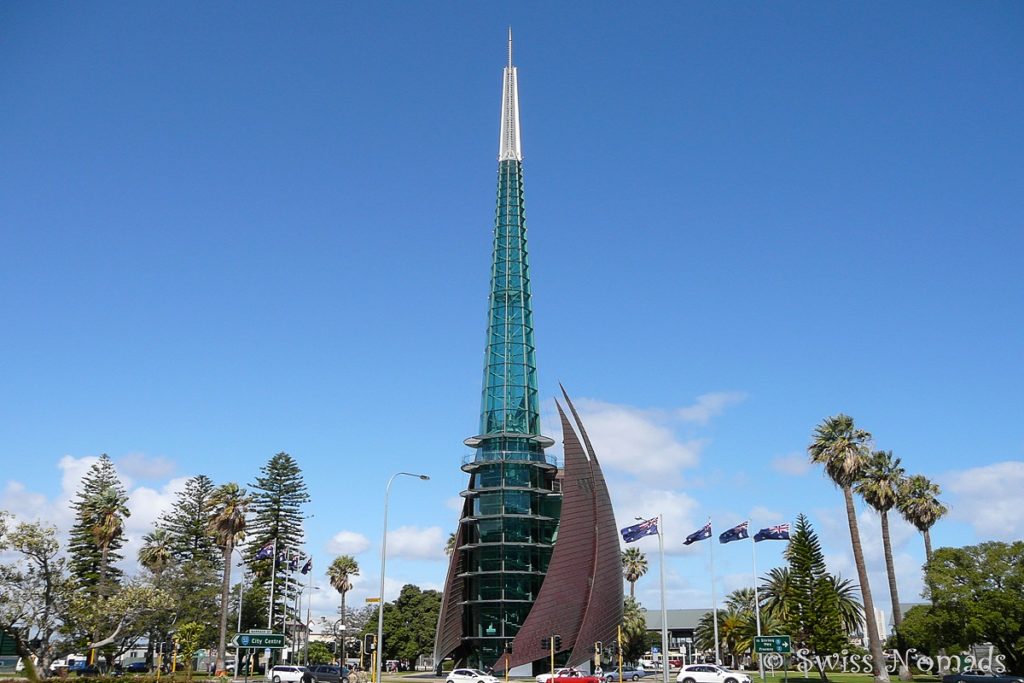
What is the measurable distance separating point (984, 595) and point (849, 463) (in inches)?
452

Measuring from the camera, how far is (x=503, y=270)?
81.4 meters

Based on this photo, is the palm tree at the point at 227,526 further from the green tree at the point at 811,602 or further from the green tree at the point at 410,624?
the green tree at the point at 811,602

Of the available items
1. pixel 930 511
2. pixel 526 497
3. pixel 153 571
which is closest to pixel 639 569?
pixel 526 497

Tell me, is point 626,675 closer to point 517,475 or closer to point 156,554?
point 517,475

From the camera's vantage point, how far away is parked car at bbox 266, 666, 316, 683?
51.1 metres

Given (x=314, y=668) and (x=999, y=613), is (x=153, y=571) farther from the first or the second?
(x=999, y=613)

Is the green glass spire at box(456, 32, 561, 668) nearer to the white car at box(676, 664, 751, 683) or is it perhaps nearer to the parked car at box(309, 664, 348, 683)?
the parked car at box(309, 664, 348, 683)

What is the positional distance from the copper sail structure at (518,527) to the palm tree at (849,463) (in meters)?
17.5

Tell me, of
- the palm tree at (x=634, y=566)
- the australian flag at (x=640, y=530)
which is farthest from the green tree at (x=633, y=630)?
the australian flag at (x=640, y=530)

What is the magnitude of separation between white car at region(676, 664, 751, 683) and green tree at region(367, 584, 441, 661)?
173ft

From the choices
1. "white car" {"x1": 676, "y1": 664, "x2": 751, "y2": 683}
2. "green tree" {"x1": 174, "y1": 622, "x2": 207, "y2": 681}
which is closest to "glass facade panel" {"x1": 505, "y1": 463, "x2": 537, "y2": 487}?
"green tree" {"x1": 174, "y1": 622, "x2": 207, "y2": 681}

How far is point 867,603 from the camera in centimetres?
5662

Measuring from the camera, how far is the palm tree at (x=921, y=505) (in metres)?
66.1

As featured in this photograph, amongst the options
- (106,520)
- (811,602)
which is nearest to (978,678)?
(811,602)
